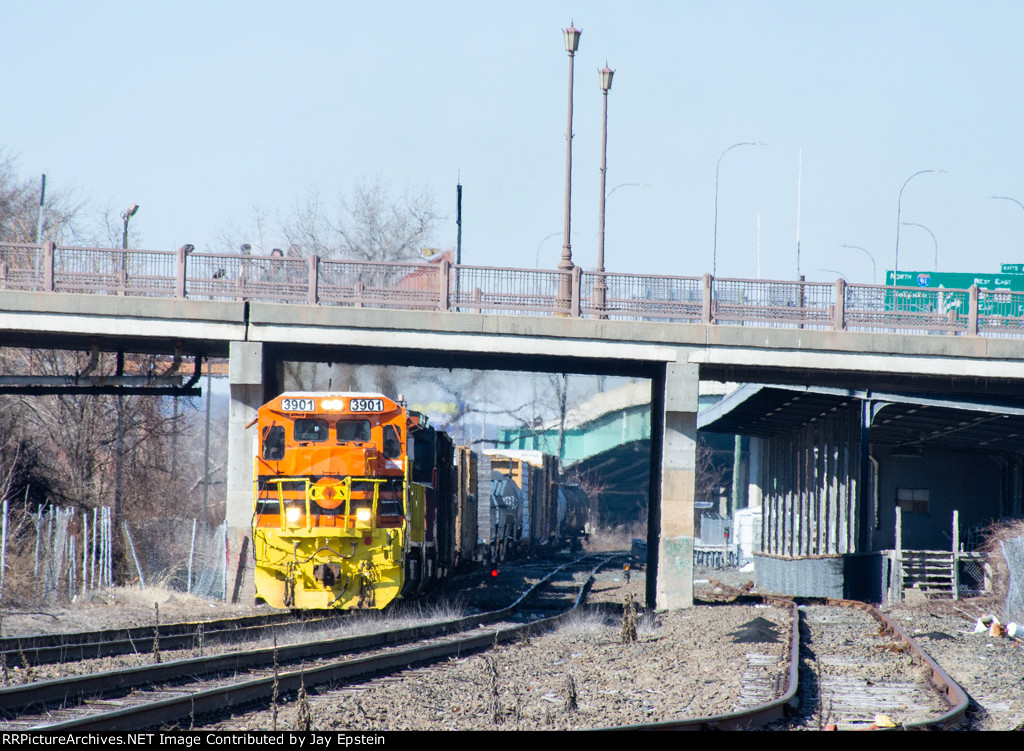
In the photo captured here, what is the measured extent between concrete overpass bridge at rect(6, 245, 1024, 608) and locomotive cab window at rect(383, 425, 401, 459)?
17.2 ft

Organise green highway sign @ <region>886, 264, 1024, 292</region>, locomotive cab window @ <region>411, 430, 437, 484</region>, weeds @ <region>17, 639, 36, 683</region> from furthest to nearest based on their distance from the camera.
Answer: green highway sign @ <region>886, 264, 1024, 292</region>, locomotive cab window @ <region>411, 430, 437, 484</region>, weeds @ <region>17, 639, 36, 683</region>

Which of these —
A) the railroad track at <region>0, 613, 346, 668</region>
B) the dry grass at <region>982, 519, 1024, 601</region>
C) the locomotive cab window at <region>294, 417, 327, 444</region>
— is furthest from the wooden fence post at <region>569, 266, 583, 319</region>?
A: the dry grass at <region>982, 519, 1024, 601</region>

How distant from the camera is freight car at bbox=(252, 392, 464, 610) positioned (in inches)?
752

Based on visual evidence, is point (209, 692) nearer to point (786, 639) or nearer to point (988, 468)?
point (786, 639)

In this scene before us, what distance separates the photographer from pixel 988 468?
38.4m

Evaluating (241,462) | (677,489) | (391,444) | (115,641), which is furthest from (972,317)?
(115,641)

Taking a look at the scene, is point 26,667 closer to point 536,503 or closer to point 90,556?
point 90,556

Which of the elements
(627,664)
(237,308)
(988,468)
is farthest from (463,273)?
(988,468)

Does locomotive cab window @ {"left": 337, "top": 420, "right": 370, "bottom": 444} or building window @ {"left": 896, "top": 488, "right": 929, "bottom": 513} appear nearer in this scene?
locomotive cab window @ {"left": 337, "top": 420, "right": 370, "bottom": 444}

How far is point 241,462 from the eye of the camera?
24.0 metres

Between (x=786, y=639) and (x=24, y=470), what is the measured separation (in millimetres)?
20710

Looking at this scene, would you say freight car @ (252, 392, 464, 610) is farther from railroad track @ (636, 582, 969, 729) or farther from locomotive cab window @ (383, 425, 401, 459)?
railroad track @ (636, 582, 969, 729)

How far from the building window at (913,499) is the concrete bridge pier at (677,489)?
1622 cm

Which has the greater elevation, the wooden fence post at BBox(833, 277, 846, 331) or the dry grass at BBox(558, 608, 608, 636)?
the wooden fence post at BBox(833, 277, 846, 331)
